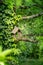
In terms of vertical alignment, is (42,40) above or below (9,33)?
below

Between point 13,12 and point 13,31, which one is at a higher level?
point 13,12

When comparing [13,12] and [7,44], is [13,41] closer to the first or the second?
[7,44]

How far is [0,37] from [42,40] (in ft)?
25.2

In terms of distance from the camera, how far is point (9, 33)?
9.86 m

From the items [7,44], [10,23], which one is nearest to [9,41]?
[7,44]

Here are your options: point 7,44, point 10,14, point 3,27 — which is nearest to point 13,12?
point 10,14

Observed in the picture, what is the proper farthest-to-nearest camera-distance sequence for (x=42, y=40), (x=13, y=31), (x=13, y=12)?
(x=13, y=12)
(x=13, y=31)
(x=42, y=40)

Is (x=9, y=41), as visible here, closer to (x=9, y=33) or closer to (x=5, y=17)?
(x=9, y=33)

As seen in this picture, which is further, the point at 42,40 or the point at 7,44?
the point at 7,44

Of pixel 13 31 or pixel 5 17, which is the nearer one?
pixel 13 31

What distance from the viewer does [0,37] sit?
9.88m

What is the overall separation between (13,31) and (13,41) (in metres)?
0.52

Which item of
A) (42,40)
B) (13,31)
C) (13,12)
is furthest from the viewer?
(13,12)

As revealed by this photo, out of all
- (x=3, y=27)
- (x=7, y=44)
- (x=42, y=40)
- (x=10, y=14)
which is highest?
(x=10, y=14)
